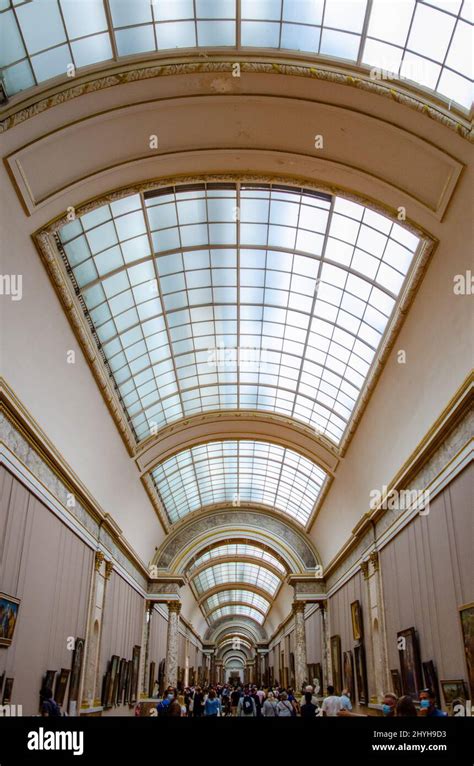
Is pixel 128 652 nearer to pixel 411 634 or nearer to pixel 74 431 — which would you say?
pixel 74 431

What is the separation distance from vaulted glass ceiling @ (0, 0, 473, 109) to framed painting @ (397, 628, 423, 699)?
14.0 metres

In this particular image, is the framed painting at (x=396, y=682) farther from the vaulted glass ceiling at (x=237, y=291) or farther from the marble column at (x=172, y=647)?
the marble column at (x=172, y=647)

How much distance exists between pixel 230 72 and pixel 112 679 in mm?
23514

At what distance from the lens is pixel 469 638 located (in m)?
12.6

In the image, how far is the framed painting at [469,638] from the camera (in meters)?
12.4

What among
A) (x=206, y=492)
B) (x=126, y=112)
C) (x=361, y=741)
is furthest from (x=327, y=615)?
(x=361, y=741)

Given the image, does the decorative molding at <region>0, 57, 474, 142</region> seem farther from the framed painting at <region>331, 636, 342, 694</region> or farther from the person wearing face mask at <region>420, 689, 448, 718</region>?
the framed painting at <region>331, 636, 342, 694</region>

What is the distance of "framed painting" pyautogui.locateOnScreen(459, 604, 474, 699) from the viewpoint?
40.8 ft

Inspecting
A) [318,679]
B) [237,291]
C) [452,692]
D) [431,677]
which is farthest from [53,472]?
[318,679]

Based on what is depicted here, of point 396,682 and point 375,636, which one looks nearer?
point 396,682

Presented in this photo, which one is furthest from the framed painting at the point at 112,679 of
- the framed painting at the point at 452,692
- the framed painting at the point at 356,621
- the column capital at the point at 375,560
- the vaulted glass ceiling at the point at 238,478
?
the framed painting at the point at 452,692

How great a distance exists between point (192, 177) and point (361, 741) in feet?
49.4

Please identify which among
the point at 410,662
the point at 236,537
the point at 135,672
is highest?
the point at 236,537

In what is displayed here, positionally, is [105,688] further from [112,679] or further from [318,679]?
[318,679]
